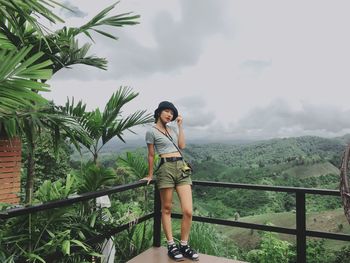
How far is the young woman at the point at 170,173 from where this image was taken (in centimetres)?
244

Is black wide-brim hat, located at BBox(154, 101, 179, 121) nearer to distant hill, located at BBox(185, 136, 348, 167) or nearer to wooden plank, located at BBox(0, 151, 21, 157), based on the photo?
wooden plank, located at BBox(0, 151, 21, 157)

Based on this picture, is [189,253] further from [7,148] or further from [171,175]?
[7,148]

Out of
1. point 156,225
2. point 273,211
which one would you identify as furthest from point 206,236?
point 273,211

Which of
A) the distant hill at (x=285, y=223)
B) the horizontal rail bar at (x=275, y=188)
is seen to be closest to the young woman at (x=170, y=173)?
the horizontal rail bar at (x=275, y=188)

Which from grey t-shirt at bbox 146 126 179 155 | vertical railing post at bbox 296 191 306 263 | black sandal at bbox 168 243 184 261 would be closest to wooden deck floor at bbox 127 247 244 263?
black sandal at bbox 168 243 184 261

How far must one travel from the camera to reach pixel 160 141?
8.15 ft

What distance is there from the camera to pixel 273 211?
28.3ft

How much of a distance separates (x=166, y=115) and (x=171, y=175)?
467 millimetres

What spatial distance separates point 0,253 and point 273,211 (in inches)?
312

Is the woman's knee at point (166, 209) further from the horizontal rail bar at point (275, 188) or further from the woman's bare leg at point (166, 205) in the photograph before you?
the horizontal rail bar at point (275, 188)

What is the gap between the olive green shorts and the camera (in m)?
2.43

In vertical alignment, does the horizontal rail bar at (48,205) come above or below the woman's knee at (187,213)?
above

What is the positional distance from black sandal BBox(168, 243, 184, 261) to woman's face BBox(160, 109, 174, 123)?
37.9 inches

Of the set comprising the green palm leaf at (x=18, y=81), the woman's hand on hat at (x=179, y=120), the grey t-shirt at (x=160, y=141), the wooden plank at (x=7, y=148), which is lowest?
the wooden plank at (x=7, y=148)
